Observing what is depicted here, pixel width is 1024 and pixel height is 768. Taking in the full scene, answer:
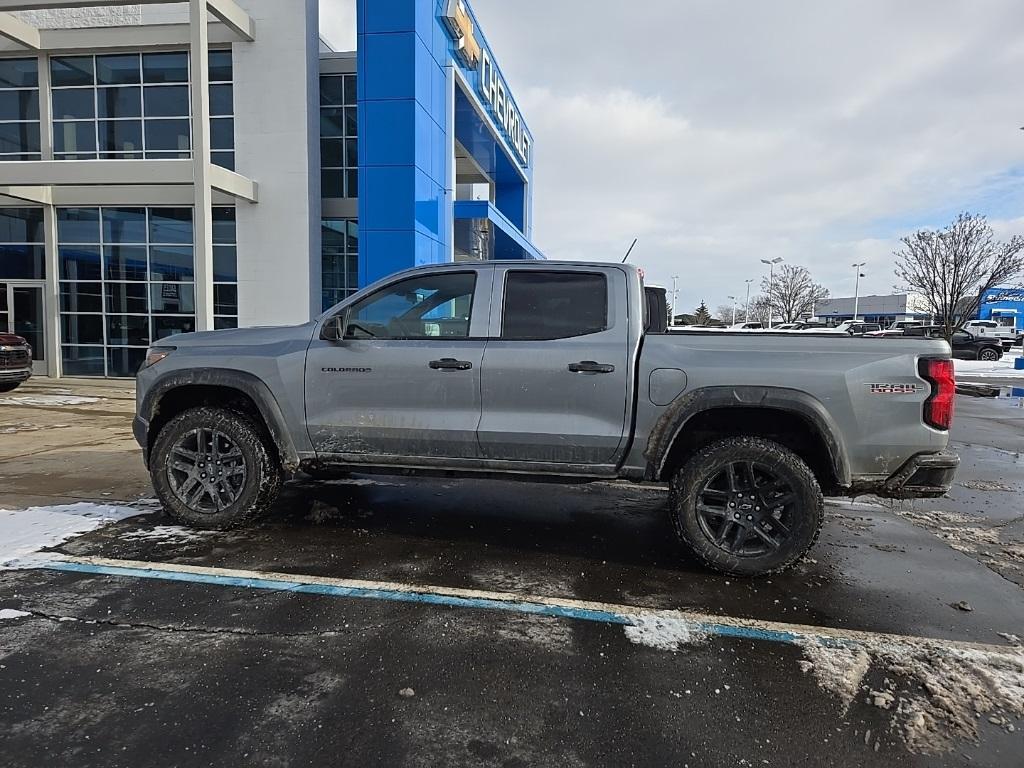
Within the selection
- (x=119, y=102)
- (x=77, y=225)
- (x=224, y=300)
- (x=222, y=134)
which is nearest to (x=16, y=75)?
(x=119, y=102)

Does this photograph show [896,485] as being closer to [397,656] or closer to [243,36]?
[397,656]

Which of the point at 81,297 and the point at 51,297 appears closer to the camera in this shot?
the point at 51,297

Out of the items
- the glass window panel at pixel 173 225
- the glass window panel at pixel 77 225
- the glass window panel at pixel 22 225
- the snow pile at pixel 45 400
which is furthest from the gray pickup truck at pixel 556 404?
the glass window panel at pixel 22 225

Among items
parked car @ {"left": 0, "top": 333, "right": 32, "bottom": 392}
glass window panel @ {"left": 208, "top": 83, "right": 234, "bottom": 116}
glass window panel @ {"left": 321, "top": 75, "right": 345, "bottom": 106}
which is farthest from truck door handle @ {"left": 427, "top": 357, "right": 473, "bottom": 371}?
glass window panel @ {"left": 208, "top": 83, "right": 234, "bottom": 116}

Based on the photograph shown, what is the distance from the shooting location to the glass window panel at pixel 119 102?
16.7 meters

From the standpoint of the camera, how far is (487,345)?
4414 millimetres

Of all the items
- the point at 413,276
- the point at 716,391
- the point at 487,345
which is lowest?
the point at 716,391

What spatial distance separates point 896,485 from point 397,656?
10.3ft

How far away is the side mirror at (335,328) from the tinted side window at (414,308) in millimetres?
47

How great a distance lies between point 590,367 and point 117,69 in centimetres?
1832

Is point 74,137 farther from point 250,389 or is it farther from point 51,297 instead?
point 250,389

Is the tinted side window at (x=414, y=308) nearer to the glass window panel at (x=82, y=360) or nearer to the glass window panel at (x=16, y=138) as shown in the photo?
the glass window panel at (x=82, y=360)

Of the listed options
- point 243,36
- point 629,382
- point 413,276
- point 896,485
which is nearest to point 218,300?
point 243,36

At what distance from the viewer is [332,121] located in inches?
667
